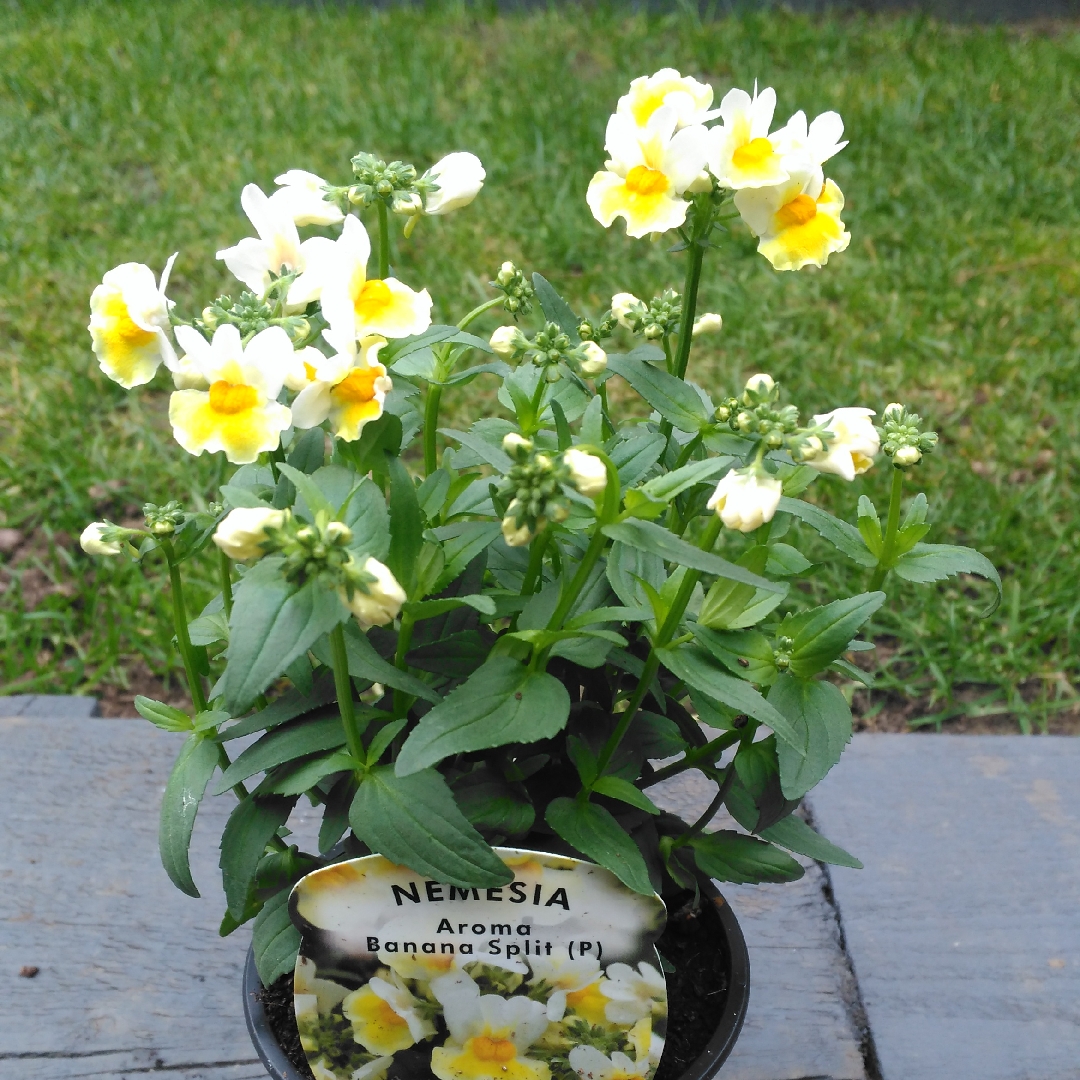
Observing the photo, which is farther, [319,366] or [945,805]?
[945,805]

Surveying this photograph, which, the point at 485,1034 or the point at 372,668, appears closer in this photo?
the point at 372,668

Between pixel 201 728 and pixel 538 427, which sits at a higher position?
pixel 538 427

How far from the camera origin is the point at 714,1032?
947 mm

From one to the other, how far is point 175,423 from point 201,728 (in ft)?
0.83

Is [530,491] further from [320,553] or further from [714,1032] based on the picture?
[714,1032]

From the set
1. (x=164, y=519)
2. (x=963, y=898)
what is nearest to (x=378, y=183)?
(x=164, y=519)

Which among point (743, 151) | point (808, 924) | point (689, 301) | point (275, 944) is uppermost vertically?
point (743, 151)

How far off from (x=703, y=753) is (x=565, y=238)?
162cm

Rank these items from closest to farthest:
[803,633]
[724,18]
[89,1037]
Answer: [803,633] → [89,1037] → [724,18]

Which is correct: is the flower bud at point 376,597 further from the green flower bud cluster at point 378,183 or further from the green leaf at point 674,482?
the green flower bud cluster at point 378,183

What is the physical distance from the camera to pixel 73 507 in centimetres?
181

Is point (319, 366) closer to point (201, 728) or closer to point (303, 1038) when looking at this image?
point (201, 728)

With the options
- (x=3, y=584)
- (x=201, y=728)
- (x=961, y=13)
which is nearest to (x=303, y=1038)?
(x=201, y=728)

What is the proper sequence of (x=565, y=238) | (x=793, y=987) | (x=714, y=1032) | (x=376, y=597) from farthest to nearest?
1. (x=565, y=238)
2. (x=793, y=987)
3. (x=714, y=1032)
4. (x=376, y=597)
